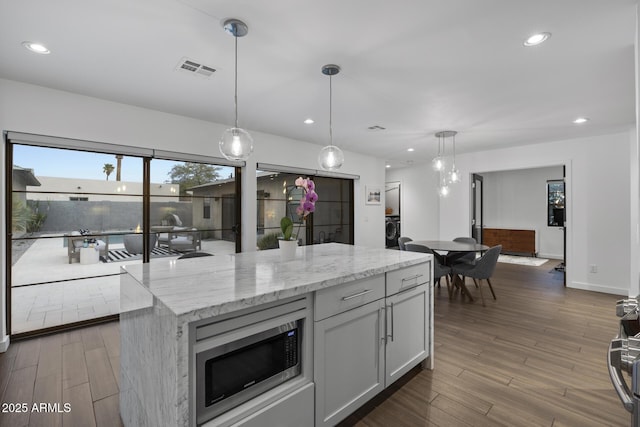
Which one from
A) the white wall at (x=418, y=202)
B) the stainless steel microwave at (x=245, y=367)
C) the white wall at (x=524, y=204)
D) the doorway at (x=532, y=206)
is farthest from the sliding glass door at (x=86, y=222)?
the white wall at (x=524, y=204)

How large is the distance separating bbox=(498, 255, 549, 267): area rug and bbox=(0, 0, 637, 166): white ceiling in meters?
3.93

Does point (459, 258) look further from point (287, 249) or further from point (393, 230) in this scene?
point (393, 230)

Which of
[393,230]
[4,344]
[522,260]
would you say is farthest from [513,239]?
[4,344]

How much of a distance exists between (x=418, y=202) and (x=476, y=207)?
1.71 m

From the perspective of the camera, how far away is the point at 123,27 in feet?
6.72

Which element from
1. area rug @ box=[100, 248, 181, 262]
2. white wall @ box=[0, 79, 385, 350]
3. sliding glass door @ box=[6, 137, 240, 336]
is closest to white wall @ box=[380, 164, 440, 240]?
white wall @ box=[0, 79, 385, 350]

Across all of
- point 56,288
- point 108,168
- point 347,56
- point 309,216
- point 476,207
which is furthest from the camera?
point 476,207

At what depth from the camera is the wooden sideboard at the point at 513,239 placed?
25.7 feet

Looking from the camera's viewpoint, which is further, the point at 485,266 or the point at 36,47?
the point at 485,266

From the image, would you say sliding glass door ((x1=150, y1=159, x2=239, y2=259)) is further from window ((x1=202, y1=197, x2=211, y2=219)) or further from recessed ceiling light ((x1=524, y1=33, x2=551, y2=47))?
recessed ceiling light ((x1=524, y1=33, x2=551, y2=47))

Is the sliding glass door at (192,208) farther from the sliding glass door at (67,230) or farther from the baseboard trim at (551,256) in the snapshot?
the baseboard trim at (551,256)

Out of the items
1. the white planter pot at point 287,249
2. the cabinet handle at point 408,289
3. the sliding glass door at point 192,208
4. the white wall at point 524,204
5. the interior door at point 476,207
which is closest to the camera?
the cabinet handle at point 408,289

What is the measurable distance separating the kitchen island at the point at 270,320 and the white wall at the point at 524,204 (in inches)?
293

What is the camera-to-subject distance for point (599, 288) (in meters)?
4.73
